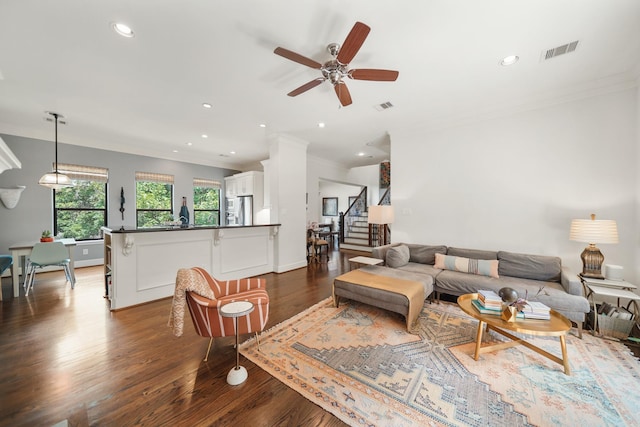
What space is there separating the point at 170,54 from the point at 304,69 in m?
1.38

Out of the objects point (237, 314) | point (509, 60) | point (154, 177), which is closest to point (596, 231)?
point (509, 60)

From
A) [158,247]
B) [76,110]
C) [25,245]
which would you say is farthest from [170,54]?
[25,245]

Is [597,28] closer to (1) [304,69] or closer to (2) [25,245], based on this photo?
(1) [304,69]

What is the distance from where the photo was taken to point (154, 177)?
6152 millimetres

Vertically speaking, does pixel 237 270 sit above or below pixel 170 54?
below

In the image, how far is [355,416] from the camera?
1.46 m

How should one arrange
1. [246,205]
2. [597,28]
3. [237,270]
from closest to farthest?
[597,28] < [237,270] < [246,205]

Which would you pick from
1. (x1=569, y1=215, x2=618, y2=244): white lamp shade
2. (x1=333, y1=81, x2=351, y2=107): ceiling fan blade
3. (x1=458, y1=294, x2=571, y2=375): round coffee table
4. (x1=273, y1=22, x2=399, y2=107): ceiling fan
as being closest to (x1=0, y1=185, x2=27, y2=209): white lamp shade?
(x1=273, y1=22, x2=399, y2=107): ceiling fan

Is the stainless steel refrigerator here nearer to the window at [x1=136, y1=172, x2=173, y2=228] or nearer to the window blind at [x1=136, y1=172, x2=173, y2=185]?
the window at [x1=136, y1=172, x2=173, y2=228]

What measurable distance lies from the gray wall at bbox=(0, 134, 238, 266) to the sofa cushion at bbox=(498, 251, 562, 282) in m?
7.81

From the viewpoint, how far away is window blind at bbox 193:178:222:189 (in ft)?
22.9

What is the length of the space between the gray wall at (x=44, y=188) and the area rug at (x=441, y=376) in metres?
5.68

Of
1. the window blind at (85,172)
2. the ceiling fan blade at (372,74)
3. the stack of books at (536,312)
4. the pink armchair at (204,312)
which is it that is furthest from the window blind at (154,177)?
the stack of books at (536,312)

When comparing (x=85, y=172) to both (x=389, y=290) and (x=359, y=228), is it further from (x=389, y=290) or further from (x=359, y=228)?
(x=359, y=228)
